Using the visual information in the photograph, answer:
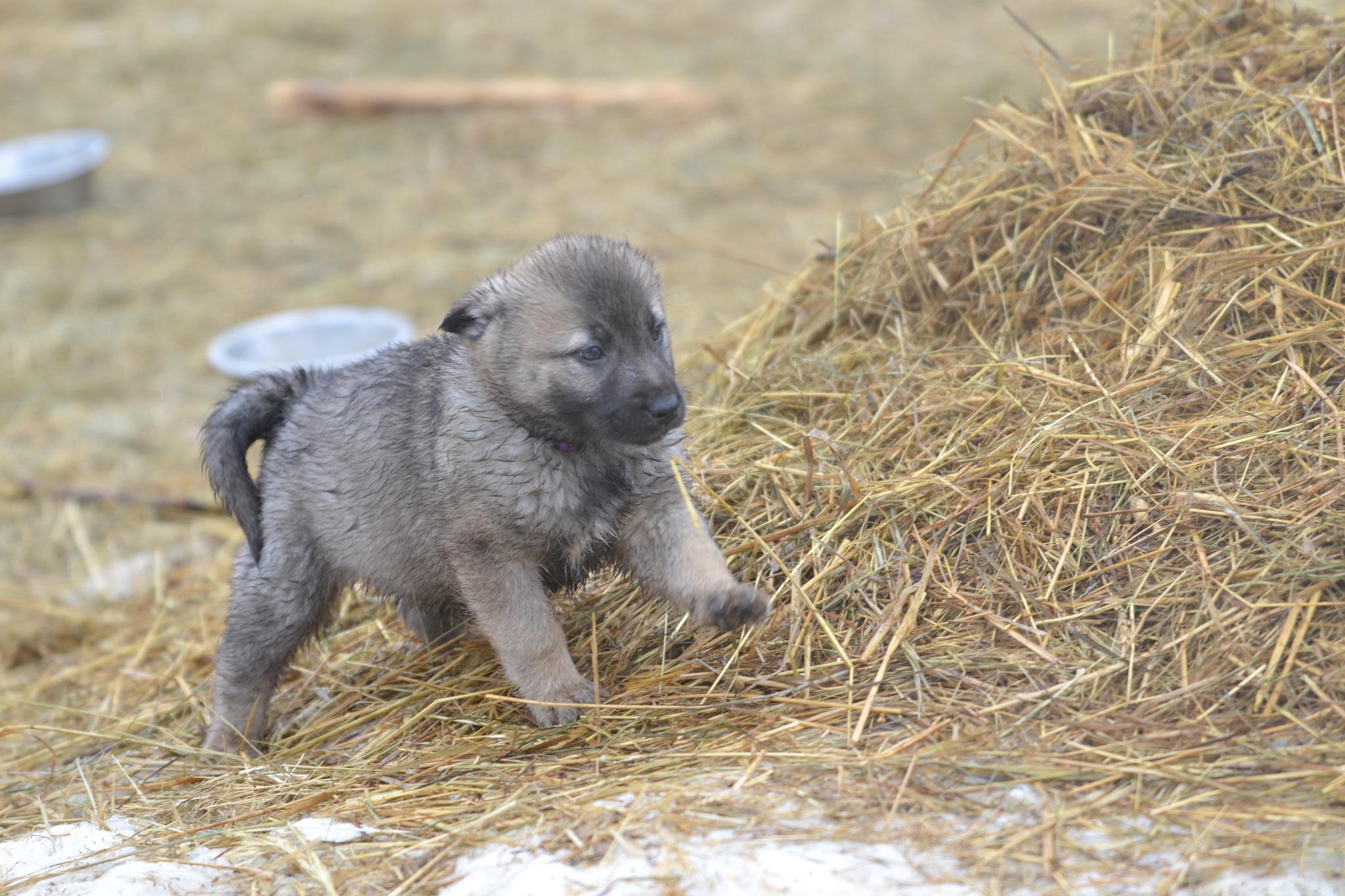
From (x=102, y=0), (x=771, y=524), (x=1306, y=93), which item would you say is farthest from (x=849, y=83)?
(x=102, y=0)

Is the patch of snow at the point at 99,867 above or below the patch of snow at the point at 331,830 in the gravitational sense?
below

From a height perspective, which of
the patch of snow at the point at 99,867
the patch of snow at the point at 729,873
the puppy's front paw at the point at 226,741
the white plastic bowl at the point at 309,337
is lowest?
the puppy's front paw at the point at 226,741

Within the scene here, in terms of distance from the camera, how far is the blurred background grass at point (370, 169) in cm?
733

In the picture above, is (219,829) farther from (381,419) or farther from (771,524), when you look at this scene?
(771,524)

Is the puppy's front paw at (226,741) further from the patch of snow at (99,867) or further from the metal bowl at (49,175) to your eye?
the metal bowl at (49,175)

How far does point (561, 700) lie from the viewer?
11.6 ft

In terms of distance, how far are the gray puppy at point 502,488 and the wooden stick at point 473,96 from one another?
778cm

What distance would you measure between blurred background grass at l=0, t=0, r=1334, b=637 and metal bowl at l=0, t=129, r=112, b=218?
0.25m

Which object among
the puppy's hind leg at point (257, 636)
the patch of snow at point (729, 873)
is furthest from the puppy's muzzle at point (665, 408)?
the puppy's hind leg at point (257, 636)

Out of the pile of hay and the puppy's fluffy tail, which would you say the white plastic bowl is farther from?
the puppy's fluffy tail

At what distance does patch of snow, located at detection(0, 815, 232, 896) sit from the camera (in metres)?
2.96

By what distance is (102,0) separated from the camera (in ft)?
48.6

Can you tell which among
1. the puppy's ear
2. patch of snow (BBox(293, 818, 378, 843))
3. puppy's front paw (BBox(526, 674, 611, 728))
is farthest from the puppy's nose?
patch of snow (BBox(293, 818, 378, 843))

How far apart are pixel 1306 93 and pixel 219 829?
4.25m
